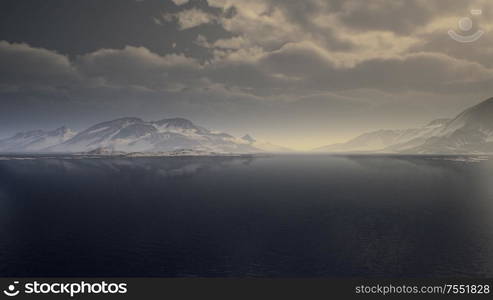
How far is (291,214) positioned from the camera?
99688mm

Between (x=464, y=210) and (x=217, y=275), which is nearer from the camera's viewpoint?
(x=217, y=275)

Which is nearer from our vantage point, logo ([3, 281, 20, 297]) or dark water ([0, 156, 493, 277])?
logo ([3, 281, 20, 297])

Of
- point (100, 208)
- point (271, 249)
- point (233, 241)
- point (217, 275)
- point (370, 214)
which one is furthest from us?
point (100, 208)

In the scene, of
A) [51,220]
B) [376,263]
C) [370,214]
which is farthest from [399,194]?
[51,220]

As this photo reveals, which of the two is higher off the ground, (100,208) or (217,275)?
(100,208)

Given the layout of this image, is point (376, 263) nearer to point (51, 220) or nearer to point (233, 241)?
point (233, 241)

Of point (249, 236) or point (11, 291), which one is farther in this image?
point (249, 236)

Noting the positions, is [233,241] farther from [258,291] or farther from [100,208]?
[100,208]

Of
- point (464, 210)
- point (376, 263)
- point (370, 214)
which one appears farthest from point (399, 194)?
point (376, 263)

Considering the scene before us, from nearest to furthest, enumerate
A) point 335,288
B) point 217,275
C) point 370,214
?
point 335,288 → point 217,275 → point 370,214

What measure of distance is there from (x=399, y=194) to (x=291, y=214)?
67411mm

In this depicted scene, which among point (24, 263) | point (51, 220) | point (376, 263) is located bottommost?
point (376, 263)

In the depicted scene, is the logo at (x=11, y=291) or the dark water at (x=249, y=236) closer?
the logo at (x=11, y=291)

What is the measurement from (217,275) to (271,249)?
1590cm
